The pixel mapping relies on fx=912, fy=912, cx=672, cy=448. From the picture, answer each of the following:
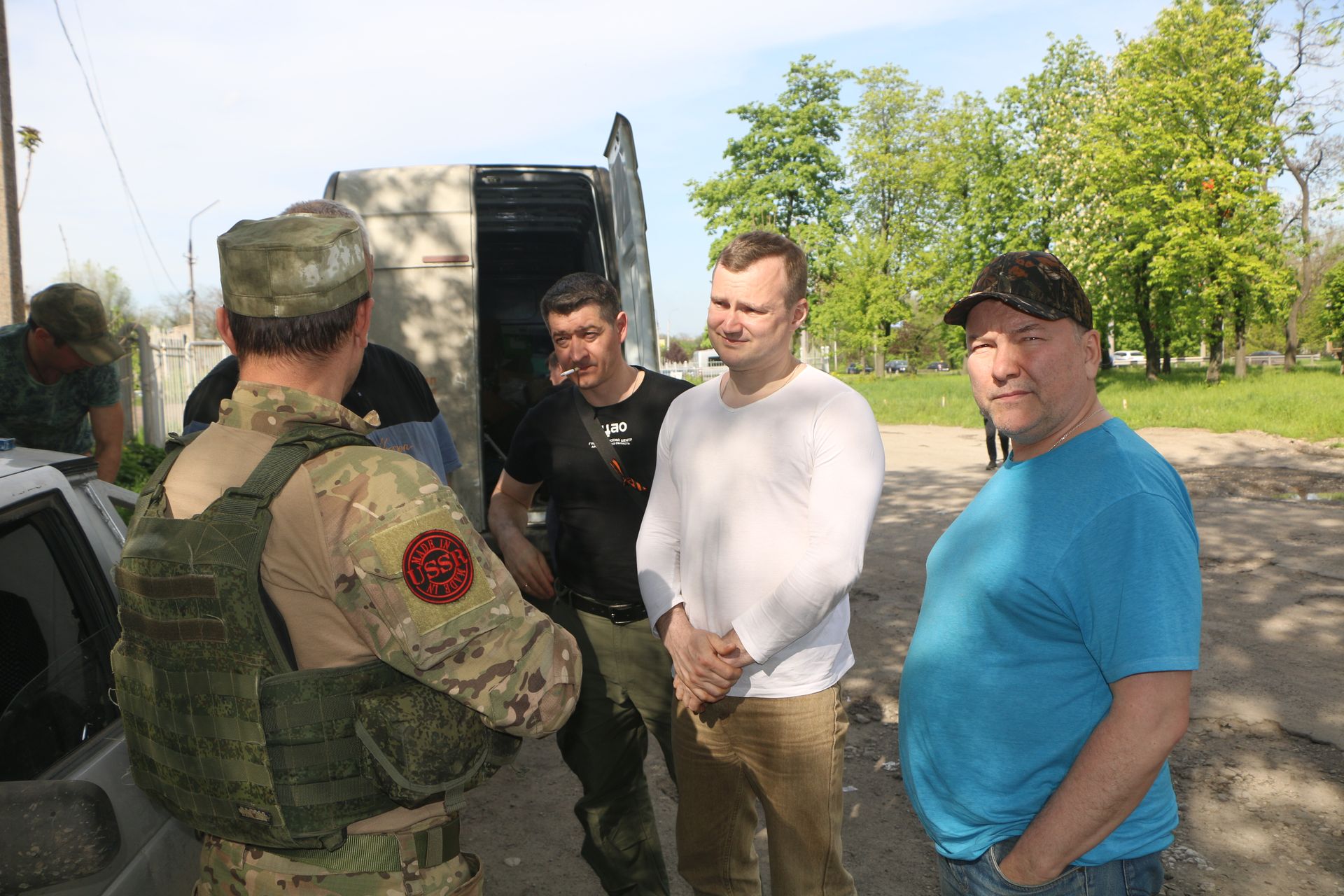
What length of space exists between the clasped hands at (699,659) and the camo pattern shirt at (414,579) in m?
0.84

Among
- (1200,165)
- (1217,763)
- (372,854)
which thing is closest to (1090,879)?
(372,854)

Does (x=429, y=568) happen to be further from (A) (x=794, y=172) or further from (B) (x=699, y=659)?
(A) (x=794, y=172)

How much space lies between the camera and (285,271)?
5.12ft

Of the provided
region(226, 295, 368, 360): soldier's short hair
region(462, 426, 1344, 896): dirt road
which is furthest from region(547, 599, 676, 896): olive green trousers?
region(226, 295, 368, 360): soldier's short hair

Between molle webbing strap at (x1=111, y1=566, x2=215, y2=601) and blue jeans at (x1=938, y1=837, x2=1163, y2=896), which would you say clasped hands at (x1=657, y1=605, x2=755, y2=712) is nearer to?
blue jeans at (x1=938, y1=837, x2=1163, y2=896)

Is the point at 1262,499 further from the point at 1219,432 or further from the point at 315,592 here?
the point at 315,592

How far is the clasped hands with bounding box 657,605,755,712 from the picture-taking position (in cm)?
234

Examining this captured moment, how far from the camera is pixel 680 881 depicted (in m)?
3.48

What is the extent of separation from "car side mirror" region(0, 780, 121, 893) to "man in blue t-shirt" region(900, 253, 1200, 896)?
1393 millimetres

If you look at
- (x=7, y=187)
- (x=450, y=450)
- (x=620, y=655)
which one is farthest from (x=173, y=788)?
(x=7, y=187)

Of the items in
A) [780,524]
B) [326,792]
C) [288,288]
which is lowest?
[326,792]

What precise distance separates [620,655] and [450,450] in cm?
109

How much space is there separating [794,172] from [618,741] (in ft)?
116

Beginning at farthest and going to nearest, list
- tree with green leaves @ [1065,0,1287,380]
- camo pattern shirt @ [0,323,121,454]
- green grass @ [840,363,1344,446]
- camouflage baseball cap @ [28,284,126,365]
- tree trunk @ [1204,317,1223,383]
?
1. tree trunk @ [1204,317,1223,383]
2. tree with green leaves @ [1065,0,1287,380]
3. green grass @ [840,363,1344,446]
4. camo pattern shirt @ [0,323,121,454]
5. camouflage baseball cap @ [28,284,126,365]
